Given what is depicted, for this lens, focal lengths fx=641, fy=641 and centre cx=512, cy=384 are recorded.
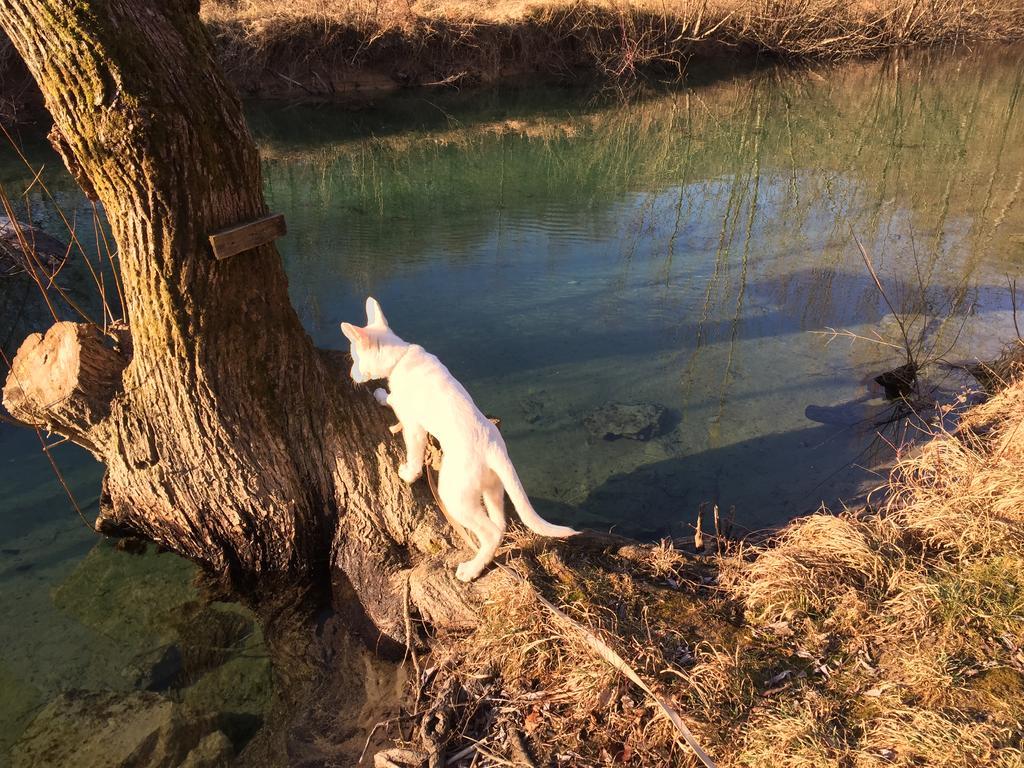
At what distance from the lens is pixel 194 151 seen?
3266 mm

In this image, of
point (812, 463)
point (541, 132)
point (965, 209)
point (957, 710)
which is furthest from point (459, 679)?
point (541, 132)

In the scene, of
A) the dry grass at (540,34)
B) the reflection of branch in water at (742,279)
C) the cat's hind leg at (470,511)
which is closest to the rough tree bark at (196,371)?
the cat's hind leg at (470,511)

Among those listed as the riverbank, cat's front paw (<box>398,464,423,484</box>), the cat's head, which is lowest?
cat's front paw (<box>398,464,423,484</box>)

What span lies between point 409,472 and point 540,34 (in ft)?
79.0

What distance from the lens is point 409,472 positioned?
13.5 feet

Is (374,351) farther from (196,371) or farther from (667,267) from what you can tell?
(667,267)

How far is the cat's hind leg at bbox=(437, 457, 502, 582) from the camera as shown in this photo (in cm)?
356

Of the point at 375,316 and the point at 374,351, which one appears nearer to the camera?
the point at 374,351

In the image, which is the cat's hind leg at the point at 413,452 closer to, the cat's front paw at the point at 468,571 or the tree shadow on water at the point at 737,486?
the cat's front paw at the point at 468,571

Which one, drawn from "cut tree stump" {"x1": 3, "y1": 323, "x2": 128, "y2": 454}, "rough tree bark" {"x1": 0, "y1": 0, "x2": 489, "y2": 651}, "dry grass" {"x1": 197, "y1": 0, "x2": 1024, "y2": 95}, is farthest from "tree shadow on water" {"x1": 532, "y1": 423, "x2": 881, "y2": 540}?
"dry grass" {"x1": 197, "y1": 0, "x2": 1024, "y2": 95}

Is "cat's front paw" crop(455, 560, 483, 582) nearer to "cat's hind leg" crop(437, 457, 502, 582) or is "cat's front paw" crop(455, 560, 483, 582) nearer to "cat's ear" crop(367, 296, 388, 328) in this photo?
"cat's hind leg" crop(437, 457, 502, 582)

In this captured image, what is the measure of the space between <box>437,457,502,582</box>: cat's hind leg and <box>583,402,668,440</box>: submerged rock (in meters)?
2.93

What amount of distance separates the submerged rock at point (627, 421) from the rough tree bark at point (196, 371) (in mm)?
2736

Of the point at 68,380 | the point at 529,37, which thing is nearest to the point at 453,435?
the point at 68,380
